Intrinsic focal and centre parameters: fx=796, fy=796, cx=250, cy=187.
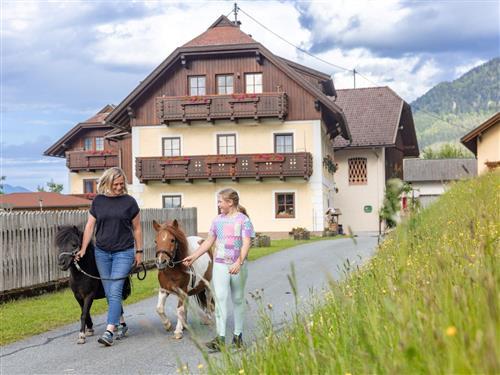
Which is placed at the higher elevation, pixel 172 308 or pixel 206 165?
pixel 206 165

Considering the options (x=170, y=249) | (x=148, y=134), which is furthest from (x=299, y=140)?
(x=170, y=249)

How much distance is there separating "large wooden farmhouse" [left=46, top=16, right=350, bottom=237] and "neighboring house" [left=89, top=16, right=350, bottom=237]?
5cm

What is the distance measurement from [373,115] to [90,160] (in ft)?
59.8

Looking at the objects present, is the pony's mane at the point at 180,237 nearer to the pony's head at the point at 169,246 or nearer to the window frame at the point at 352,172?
the pony's head at the point at 169,246

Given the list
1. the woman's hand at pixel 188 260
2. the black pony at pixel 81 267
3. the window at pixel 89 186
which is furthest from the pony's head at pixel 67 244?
the window at pixel 89 186

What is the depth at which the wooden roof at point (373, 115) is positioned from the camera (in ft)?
157

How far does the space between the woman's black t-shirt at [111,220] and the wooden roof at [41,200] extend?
23.8m

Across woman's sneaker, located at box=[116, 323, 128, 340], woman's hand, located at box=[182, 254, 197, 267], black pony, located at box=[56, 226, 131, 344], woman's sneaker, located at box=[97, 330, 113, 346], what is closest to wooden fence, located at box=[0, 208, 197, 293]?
black pony, located at box=[56, 226, 131, 344]

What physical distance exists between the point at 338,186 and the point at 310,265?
94.0 ft

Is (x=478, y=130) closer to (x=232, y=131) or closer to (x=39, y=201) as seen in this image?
(x=232, y=131)

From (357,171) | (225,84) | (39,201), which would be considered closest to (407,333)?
(39,201)

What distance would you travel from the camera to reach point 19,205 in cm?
3256

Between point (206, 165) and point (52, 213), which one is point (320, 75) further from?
point (52, 213)

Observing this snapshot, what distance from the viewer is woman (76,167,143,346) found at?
948cm
